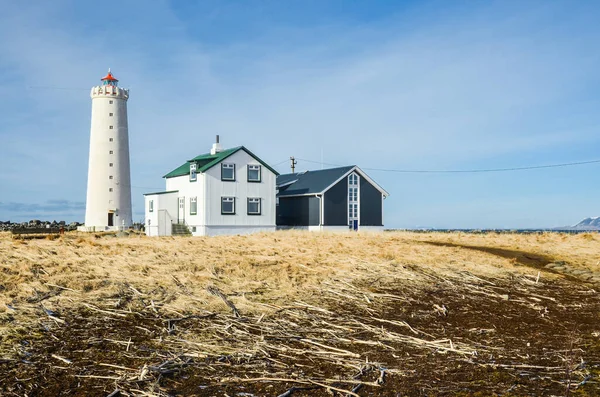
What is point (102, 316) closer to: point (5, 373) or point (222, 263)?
point (5, 373)

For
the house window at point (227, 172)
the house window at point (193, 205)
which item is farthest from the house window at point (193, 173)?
A: the house window at point (227, 172)

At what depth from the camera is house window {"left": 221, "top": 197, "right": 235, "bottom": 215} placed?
41750mm

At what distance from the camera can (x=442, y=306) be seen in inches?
484

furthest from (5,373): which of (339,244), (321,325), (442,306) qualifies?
(339,244)

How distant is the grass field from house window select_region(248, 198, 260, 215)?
2423 centimetres

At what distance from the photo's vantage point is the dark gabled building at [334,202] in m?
45.8

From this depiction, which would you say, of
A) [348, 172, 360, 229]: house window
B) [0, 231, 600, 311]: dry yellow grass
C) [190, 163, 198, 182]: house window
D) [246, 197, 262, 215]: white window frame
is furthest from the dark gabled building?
[0, 231, 600, 311]: dry yellow grass

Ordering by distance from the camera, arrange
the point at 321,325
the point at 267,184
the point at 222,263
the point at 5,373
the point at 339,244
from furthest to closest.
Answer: the point at 267,184 < the point at 339,244 < the point at 222,263 < the point at 321,325 < the point at 5,373

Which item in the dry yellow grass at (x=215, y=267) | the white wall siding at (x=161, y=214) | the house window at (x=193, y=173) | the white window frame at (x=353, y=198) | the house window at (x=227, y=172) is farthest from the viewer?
the white window frame at (x=353, y=198)

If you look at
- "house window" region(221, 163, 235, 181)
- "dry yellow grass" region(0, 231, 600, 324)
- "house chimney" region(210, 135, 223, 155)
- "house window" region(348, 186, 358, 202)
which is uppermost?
"house chimney" region(210, 135, 223, 155)

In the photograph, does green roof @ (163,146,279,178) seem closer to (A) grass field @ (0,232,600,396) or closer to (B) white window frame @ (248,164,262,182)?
(B) white window frame @ (248,164,262,182)

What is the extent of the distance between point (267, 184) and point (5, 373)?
3699cm

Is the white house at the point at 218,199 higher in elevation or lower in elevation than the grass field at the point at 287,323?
higher

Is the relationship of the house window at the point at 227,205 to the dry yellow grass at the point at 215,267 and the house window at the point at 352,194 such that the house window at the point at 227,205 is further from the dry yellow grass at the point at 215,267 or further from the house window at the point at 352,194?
the dry yellow grass at the point at 215,267
